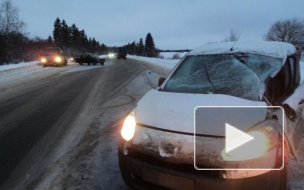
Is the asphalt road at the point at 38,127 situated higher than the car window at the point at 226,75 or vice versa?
the car window at the point at 226,75

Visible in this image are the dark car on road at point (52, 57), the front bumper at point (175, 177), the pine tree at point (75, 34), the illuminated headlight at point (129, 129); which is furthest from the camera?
the pine tree at point (75, 34)

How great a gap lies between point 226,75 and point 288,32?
81474 mm

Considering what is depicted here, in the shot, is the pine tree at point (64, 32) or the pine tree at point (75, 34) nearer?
the pine tree at point (64, 32)

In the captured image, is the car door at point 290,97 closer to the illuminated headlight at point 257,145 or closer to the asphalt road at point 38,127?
the illuminated headlight at point 257,145

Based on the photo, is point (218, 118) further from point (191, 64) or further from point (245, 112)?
point (191, 64)

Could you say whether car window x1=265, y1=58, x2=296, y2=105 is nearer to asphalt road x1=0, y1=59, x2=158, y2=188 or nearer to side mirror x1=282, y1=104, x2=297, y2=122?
side mirror x1=282, y1=104, x2=297, y2=122

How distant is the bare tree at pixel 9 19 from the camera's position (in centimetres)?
4869

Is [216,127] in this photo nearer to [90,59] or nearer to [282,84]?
[282,84]

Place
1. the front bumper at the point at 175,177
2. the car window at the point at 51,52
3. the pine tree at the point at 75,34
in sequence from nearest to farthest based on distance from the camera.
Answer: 1. the front bumper at the point at 175,177
2. the car window at the point at 51,52
3. the pine tree at the point at 75,34

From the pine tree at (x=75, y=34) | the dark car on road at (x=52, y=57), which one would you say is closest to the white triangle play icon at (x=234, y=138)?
the dark car on road at (x=52, y=57)

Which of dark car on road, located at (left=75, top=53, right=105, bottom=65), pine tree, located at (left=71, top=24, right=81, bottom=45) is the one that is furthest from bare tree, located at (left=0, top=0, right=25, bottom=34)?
pine tree, located at (left=71, top=24, right=81, bottom=45)

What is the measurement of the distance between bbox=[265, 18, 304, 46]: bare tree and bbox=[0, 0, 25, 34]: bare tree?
59.8 m

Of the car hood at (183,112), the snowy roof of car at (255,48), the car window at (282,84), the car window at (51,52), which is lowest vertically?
the car window at (51,52)

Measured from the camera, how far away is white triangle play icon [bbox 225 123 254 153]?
2.50 meters
